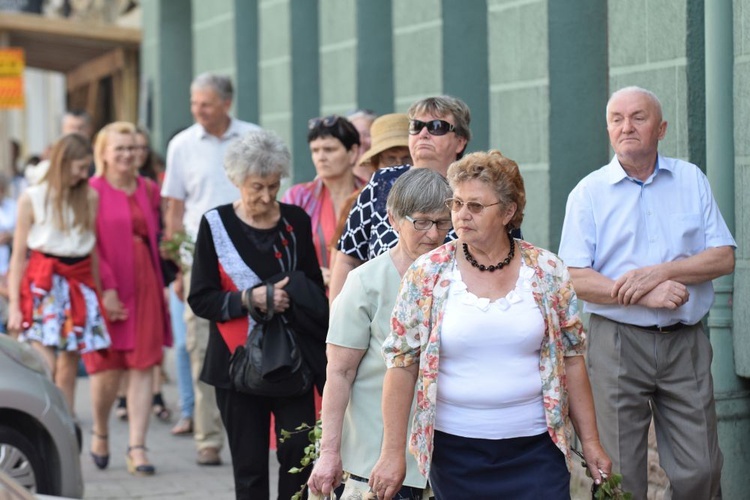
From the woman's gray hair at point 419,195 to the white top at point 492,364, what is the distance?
433 mm

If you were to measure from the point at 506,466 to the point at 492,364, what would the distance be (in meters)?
0.33

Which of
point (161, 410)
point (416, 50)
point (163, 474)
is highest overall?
point (416, 50)

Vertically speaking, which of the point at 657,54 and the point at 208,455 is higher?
the point at 657,54

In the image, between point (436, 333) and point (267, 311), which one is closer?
point (436, 333)

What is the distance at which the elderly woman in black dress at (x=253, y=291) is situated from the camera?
650 cm

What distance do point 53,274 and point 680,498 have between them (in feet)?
15.0

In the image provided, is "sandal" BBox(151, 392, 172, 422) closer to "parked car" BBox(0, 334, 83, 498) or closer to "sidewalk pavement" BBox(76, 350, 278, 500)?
"sidewalk pavement" BBox(76, 350, 278, 500)

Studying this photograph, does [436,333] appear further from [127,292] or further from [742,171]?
[127,292]

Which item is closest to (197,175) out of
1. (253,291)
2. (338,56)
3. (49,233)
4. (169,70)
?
(49,233)

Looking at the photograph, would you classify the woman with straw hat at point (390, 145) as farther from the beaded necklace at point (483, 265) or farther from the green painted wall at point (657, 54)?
the beaded necklace at point (483, 265)

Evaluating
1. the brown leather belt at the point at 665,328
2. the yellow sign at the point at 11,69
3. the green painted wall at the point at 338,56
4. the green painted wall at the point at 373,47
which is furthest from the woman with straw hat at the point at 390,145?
the yellow sign at the point at 11,69

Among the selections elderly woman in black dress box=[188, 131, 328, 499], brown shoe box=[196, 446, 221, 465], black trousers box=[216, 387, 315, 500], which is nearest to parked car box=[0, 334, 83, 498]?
elderly woman in black dress box=[188, 131, 328, 499]

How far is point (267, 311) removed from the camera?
21.2 feet

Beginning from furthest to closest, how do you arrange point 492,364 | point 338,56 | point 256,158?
point 338,56 → point 256,158 → point 492,364
